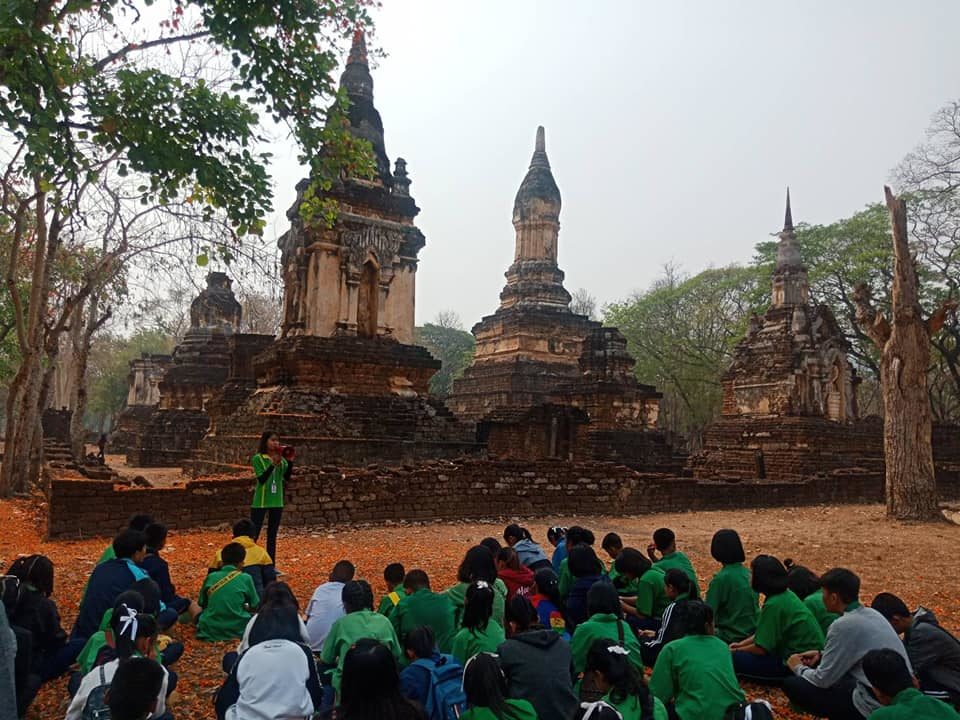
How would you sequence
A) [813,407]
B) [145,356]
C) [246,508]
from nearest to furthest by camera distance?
[246,508] < [813,407] < [145,356]

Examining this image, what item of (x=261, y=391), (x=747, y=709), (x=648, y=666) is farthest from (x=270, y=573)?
(x=261, y=391)

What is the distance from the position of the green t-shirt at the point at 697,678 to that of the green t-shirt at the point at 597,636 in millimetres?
243

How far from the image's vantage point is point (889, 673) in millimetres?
3490

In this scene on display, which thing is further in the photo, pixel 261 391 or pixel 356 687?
pixel 261 391

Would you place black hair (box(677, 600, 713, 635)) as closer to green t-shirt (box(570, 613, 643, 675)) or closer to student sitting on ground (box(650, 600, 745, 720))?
student sitting on ground (box(650, 600, 745, 720))

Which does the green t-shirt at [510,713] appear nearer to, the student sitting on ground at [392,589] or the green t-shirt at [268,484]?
the student sitting on ground at [392,589]

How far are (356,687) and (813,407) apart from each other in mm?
25043

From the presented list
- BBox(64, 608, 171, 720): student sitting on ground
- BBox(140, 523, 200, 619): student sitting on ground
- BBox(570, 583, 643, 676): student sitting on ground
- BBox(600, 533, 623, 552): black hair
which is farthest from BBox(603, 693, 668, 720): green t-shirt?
BBox(140, 523, 200, 619): student sitting on ground

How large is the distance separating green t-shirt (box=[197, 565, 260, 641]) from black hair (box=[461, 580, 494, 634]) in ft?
7.61

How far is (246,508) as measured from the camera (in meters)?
11.2

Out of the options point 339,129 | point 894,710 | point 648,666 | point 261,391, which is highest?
point 339,129

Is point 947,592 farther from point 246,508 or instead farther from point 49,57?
point 49,57

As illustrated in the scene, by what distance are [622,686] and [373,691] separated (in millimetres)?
1236

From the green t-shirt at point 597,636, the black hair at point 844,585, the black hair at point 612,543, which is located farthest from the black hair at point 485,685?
the black hair at point 612,543
